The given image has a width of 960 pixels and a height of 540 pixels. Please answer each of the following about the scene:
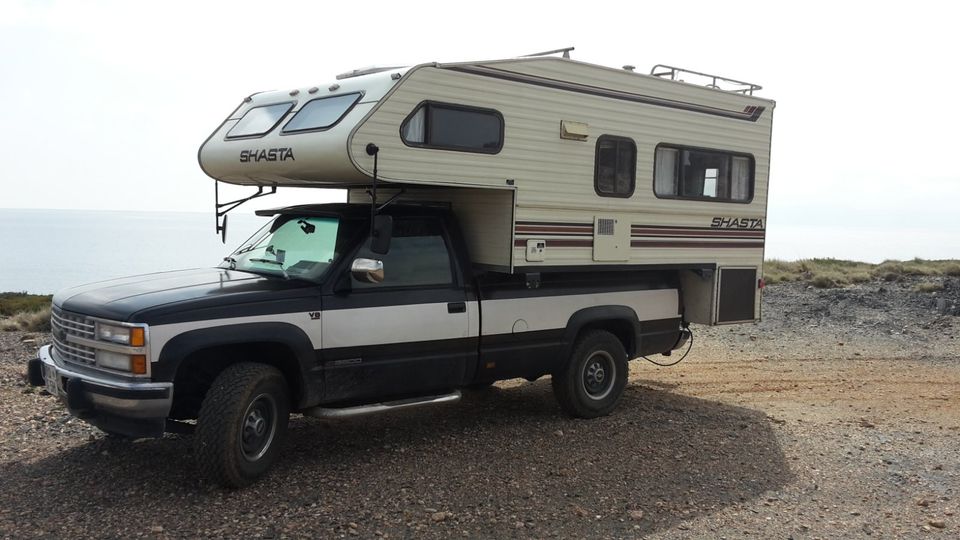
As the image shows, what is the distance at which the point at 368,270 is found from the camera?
6.32 m

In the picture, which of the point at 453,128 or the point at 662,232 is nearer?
the point at 453,128

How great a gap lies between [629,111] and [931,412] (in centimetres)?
446

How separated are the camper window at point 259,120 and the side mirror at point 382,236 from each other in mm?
1569

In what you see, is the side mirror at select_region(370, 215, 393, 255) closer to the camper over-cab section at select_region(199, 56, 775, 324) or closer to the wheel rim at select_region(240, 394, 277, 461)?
the camper over-cab section at select_region(199, 56, 775, 324)

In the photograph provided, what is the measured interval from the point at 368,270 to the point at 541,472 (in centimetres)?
201

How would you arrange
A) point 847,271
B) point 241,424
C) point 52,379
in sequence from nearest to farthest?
point 241,424
point 52,379
point 847,271

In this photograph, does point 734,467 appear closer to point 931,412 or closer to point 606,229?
point 606,229

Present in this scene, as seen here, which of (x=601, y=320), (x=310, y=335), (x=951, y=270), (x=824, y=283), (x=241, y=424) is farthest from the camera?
(x=951, y=270)

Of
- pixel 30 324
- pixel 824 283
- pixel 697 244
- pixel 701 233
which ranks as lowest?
pixel 30 324

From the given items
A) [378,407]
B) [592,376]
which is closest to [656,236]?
[592,376]

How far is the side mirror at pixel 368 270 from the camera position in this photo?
6324 mm

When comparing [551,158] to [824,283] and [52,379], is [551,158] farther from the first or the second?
[824,283]

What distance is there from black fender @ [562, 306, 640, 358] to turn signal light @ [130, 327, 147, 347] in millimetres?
3808

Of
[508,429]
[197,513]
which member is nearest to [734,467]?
[508,429]
